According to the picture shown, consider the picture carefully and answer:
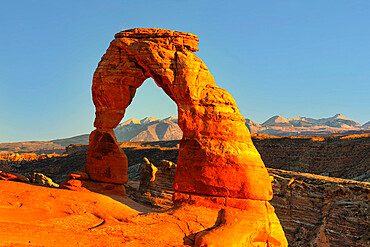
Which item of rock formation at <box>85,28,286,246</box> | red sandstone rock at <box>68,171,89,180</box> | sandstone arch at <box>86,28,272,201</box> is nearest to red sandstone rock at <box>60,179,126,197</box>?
red sandstone rock at <box>68,171,89,180</box>

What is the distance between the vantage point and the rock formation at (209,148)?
47.3ft

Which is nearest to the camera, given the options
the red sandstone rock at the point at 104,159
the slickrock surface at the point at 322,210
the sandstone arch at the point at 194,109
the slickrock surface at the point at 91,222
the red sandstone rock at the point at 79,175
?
the slickrock surface at the point at 91,222

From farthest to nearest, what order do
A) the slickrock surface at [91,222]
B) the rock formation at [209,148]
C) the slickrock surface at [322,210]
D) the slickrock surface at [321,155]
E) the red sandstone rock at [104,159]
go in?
the slickrock surface at [321,155], the slickrock surface at [322,210], the red sandstone rock at [104,159], the rock formation at [209,148], the slickrock surface at [91,222]

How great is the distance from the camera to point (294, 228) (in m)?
27.3

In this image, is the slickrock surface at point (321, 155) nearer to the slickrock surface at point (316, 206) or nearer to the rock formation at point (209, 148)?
the slickrock surface at point (316, 206)

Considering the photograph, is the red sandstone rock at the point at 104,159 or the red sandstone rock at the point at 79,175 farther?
the red sandstone rock at the point at 104,159

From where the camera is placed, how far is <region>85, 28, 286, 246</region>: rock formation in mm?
14420

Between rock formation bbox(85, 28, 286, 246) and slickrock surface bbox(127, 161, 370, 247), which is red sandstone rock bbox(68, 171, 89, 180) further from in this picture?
slickrock surface bbox(127, 161, 370, 247)

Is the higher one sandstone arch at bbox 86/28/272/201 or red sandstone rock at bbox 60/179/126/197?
sandstone arch at bbox 86/28/272/201

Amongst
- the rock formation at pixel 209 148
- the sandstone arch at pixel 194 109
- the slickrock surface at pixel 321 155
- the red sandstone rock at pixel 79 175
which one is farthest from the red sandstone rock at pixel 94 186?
the slickrock surface at pixel 321 155

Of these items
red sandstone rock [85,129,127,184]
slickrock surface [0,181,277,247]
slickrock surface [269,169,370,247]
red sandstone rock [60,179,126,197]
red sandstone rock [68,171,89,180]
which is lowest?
slickrock surface [269,169,370,247]

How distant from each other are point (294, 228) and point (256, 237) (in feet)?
47.5

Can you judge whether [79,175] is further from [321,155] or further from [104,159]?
[321,155]

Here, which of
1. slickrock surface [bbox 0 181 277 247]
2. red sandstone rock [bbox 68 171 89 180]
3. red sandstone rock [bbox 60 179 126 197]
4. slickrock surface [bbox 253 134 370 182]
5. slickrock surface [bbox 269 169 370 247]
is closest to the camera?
slickrock surface [bbox 0 181 277 247]
